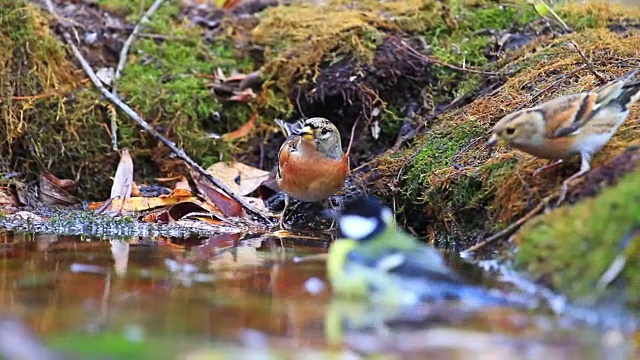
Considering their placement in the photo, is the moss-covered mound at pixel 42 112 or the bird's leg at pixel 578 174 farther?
the moss-covered mound at pixel 42 112

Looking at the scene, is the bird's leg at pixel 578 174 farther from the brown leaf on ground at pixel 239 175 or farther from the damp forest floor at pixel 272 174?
the brown leaf on ground at pixel 239 175

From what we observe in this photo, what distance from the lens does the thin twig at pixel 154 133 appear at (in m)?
7.39

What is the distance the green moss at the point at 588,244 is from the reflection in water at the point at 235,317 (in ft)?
1.36

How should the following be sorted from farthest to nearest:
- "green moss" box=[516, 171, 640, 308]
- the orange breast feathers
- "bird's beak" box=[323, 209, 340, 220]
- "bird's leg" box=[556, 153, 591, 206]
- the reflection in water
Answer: "bird's beak" box=[323, 209, 340, 220] → the orange breast feathers → "bird's leg" box=[556, 153, 591, 206] → "green moss" box=[516, 171, 640, 308] → the reflection in water

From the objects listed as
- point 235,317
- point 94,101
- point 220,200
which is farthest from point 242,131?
point 235,317

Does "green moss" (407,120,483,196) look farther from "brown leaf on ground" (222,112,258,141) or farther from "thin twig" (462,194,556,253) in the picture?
"brown leaf on ground" (222,112,258,141)

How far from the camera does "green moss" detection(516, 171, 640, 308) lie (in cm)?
386

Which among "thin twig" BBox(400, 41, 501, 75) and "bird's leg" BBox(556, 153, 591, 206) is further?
"thin twig" BBox(400, 41, 501, 75)

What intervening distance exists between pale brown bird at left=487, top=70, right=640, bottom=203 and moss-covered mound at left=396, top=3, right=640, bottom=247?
0.15 metres

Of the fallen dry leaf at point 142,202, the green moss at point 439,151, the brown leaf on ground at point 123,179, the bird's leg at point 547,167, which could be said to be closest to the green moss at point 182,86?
the brown leaf on ground at point 123,179

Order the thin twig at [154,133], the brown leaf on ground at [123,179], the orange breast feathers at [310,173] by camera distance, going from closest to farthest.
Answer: the orange breast feathers at [310,173] → the thin twig at [154,133] → the brown leaf on ground at [123,179]

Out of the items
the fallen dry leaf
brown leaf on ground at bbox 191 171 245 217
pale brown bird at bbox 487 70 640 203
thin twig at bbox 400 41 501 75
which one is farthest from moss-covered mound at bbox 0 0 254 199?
pale brown bird at bbox 487 70 640 203

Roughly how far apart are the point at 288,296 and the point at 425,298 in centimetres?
61

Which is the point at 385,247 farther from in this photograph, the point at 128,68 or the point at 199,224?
the point at 128,68
